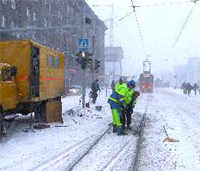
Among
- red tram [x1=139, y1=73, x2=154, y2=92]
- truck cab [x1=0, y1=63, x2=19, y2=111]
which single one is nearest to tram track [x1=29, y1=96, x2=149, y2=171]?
truck cab [x1=0, y1=63, x2=19, y2=111]

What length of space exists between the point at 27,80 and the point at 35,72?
91 cm

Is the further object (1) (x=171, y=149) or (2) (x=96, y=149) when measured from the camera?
(2) (x=96, y=149)

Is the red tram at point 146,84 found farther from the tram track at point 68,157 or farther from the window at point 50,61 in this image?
the tram track at point 68,157

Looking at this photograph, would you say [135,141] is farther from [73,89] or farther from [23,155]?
[73,89]

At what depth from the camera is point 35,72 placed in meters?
15.0

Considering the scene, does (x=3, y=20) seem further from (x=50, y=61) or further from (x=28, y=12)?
(x=50, y=61)

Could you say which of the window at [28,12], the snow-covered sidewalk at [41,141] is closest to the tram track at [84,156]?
the snow-covered sidewalk at [41,141]

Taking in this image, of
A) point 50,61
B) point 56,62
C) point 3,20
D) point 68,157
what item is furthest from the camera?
point 3,20

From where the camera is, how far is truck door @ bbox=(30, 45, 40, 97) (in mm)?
14594

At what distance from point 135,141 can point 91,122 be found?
17.7 ft

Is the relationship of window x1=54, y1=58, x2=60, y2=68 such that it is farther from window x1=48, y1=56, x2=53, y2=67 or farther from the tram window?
the tram window

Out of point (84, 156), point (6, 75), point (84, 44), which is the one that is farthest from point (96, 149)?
point (84, 44)

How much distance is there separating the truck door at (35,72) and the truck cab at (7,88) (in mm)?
992

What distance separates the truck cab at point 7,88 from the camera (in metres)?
12.5
